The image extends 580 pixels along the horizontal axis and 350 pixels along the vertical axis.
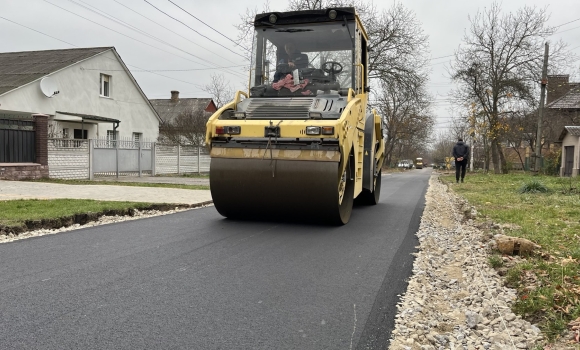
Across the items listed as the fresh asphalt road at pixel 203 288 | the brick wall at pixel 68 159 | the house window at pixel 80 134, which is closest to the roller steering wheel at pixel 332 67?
the fresh asphalt road at pixel 203 288

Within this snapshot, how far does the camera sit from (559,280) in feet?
12.8

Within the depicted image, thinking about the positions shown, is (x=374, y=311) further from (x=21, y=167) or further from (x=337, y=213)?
(x=21, y=167)

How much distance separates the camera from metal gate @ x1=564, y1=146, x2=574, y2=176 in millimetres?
26119

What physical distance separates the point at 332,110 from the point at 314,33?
5.47 feet

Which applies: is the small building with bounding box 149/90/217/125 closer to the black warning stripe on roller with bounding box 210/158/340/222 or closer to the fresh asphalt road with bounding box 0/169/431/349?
the black warning stripe on roller with bounding box 210/158/340/222

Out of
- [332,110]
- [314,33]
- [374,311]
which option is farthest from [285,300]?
[314,33]

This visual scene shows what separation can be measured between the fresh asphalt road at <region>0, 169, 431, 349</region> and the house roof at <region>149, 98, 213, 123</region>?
→ 38879mm

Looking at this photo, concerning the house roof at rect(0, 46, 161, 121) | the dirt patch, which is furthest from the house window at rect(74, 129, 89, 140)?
the dirt patch

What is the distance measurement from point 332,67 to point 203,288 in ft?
16.3

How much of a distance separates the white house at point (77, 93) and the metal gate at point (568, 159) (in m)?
24.2

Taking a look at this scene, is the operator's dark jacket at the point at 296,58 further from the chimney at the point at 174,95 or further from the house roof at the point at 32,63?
the chimney at the point at 174,95

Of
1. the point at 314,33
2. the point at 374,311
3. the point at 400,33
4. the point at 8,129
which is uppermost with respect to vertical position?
the point at 400,33

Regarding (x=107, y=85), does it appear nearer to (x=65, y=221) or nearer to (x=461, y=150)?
(x=461, y=150)

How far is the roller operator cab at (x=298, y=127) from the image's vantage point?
6.44 meters
